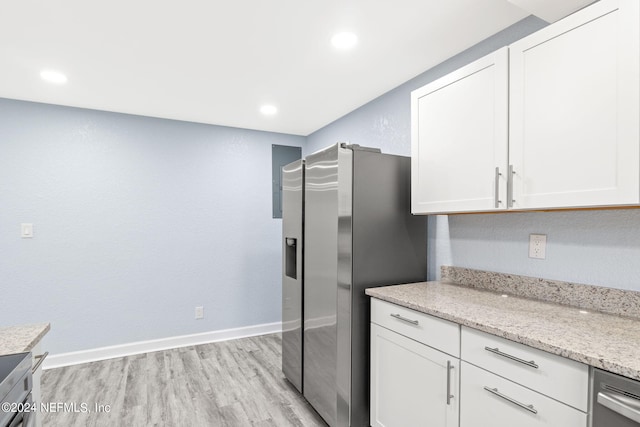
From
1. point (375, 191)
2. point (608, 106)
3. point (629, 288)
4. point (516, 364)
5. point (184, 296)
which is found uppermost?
point (608, 106)

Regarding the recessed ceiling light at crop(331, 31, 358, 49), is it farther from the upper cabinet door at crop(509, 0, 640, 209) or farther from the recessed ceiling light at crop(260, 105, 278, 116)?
the recessed ceiling light at crop(260, 105, 278, 116)

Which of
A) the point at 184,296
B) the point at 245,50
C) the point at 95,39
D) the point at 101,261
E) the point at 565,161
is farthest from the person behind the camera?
the point at 184,296

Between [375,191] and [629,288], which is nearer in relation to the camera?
[629,288]

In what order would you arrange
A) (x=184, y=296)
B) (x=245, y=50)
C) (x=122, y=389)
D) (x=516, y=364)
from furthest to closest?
(x=184, y=296), (x=122, y=389), (x=245, y=50), (x=516, y=364)

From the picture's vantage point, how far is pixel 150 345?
3.31 meters

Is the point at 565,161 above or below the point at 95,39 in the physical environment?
below

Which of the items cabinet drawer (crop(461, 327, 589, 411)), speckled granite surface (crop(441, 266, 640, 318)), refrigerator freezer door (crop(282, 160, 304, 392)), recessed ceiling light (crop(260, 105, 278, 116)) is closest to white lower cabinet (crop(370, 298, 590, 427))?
cabinet drawer (crop(461, 327, 589, 411))

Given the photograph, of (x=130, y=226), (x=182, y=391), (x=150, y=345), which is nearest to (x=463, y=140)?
(x=182, y=391)

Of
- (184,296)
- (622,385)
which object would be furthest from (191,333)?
(622,385)

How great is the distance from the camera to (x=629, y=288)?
1387 millimetres

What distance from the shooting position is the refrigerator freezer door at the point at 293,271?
2414mm

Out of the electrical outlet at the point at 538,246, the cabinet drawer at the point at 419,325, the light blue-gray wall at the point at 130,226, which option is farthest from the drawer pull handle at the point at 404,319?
the light blue-gray wall at the point at 130,226

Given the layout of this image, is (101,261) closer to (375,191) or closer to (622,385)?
(375,191)

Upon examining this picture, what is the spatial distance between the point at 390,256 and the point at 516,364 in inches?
38.4
